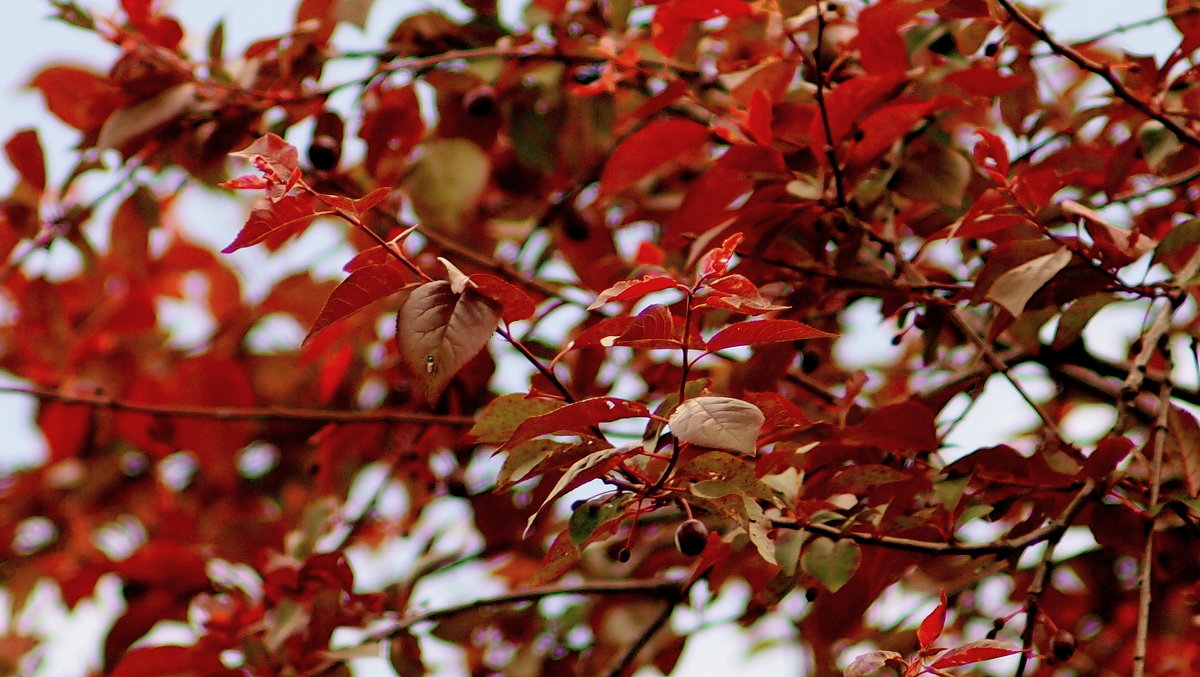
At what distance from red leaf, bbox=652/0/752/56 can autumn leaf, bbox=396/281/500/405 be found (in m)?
0.48

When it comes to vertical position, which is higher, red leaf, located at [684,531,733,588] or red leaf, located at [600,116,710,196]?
red leaf, located at [600,116,710,196]

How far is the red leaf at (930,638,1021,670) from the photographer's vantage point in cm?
73

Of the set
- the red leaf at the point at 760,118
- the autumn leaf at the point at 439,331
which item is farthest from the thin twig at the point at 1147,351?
the autumn leaf at the point at 439,331

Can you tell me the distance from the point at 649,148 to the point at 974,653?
665 millimetres

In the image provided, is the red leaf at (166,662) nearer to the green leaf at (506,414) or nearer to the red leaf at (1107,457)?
the green leaf at (506,414)

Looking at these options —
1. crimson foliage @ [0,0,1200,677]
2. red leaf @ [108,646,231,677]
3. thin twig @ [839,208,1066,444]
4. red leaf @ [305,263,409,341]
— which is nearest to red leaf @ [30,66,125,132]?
crimson foliage @ [0,0,1200,677]

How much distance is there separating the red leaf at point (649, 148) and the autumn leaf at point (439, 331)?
489 millimetres

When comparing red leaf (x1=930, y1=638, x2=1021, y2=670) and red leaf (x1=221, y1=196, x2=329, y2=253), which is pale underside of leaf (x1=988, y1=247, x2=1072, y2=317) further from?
red leaf (x1=221, y1=196, x2=329, y2=253)

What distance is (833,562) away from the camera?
0.92m

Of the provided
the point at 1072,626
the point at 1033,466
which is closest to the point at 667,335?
the point at 1033,466

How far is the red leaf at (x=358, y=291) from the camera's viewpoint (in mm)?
771

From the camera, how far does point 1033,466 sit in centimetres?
101

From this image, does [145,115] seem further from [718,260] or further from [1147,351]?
[1147,351]

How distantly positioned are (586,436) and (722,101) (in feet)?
2.78
